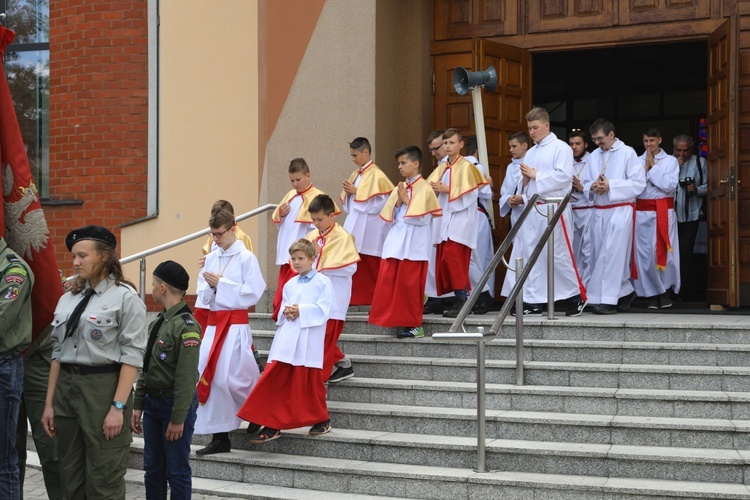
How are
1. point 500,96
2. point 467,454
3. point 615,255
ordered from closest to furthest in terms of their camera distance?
point 467,454
point 615,255
point 500,96

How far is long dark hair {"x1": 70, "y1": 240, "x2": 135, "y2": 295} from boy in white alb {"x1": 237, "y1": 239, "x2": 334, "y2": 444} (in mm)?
2196

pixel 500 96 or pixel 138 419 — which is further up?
pixel 500 96

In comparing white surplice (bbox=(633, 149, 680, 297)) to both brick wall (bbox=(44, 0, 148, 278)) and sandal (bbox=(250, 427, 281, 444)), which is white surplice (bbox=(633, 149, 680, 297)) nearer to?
sandal (bbox=(250, 427, 281, 444))

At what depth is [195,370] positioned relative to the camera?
21.4 feet

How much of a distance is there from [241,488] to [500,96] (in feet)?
20.6

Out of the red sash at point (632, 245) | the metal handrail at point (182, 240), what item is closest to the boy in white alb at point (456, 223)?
the red sash at point (632, 245)

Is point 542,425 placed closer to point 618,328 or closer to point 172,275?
point 618,328

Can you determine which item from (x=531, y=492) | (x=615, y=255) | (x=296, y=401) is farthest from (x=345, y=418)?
(x=615, y=255)

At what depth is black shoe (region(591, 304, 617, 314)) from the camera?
10.2 metres

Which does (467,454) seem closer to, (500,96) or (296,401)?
(296,401)

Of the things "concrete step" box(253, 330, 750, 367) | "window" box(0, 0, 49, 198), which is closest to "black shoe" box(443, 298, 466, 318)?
"concrete step" box(253, 330, 750, 367)

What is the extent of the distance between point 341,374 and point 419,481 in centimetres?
182

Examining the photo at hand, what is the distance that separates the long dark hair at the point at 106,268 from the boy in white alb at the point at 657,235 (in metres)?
6.75

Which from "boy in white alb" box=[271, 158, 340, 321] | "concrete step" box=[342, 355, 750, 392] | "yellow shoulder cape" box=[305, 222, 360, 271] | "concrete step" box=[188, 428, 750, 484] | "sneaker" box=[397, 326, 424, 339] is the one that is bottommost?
"concrete step" box=[188, 428, 750, 484]
